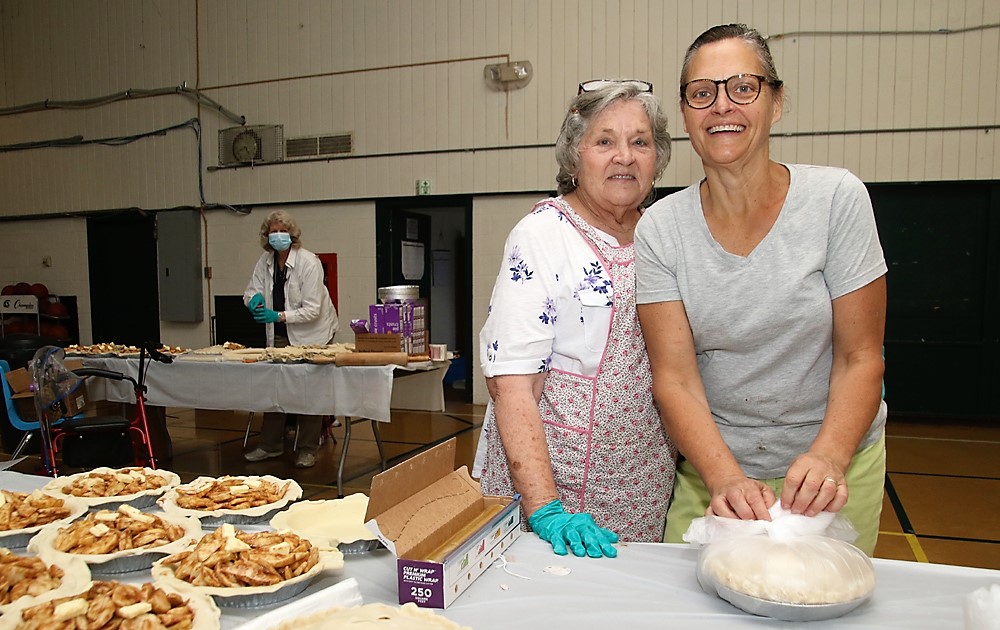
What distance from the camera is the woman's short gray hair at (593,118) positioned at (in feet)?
5.10

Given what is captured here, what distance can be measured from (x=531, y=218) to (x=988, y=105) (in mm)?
5940

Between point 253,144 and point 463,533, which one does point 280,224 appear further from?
point 463,533

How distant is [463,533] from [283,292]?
4.52 meters

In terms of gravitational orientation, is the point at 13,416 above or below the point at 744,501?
below

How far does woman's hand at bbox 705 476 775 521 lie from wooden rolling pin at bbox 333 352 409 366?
8.98 ft

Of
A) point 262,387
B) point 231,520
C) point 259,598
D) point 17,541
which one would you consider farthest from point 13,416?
point 259,598

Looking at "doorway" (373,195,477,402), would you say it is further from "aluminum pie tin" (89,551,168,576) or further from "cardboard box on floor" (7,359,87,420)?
"aluminum pie tin" (89,551,168,576)

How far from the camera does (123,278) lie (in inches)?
341

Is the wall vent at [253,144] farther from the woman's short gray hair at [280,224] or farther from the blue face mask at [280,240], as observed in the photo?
the blue face mask at [280,240]

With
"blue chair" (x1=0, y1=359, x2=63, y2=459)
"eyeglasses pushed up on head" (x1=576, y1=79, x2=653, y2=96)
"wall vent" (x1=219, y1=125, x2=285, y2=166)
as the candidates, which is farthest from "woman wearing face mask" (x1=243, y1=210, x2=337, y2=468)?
"eyeglasses pushed up on head" (x1=576, y1=79, x2=653, y2=96)

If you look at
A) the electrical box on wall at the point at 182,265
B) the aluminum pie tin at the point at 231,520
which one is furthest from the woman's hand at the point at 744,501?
the electrical box on wall at the point at 182,265

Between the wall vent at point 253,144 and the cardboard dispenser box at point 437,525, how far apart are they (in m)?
7.29

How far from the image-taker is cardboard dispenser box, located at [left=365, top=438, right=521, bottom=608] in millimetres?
978

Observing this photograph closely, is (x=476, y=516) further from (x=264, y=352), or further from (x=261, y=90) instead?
(x=261, y=90)
